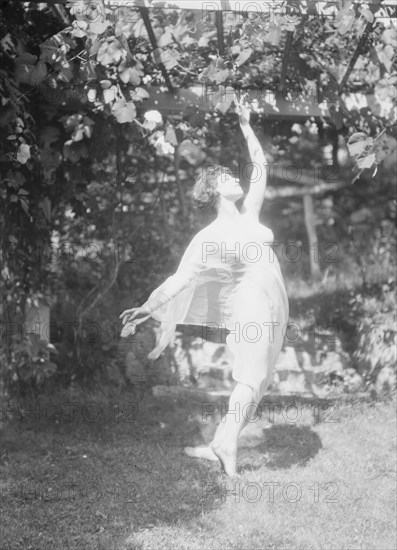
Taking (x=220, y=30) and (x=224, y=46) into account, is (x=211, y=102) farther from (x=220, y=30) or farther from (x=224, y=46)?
(x=220, y=30)

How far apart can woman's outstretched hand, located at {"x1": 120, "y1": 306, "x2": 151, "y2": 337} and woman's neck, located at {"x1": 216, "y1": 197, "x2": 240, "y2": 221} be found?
74 cm

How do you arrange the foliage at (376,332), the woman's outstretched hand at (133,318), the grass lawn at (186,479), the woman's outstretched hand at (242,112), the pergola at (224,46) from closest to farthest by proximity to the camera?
the grass lawn at (186,479), the woman's outstretched hand at (133,318), the pergola at (224,46), the woman's outstretched hand at (242,112), the foliage at (376,332)

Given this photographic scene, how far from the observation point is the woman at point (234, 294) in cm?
404

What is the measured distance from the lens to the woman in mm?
4043

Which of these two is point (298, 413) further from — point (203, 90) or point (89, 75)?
point (89, 75)

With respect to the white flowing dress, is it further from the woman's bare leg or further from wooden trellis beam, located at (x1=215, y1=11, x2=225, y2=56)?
wooden trellis beam, located at (x1=215, y1=11, x2=225, y2=56)

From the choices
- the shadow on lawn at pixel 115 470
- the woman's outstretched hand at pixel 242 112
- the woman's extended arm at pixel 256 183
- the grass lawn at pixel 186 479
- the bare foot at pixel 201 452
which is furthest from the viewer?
the bare foot at pixel 201 452

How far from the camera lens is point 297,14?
158 inches

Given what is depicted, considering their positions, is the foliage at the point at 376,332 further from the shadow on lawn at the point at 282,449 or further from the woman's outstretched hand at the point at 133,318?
the woman's outstretched hand at the point at 133,318

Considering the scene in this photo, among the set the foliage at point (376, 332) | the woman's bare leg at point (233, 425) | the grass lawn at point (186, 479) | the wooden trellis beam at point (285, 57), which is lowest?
the grass lawn at point (186, 479)

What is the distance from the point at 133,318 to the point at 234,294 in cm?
65

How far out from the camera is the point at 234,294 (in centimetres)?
415

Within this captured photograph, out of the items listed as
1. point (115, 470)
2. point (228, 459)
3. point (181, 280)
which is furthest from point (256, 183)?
point (115, 470)

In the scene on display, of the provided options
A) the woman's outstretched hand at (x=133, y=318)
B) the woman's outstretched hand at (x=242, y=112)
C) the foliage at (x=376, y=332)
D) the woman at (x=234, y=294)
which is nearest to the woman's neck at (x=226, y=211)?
the woman at (x=234, y=294)
